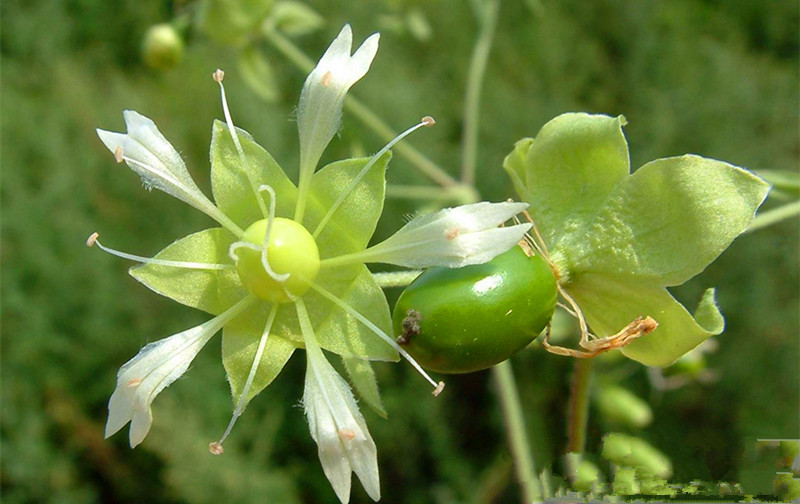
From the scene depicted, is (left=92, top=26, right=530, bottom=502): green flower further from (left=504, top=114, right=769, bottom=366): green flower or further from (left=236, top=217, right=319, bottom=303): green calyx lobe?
(left=504, top=114, right=769, bottom=366): green flower

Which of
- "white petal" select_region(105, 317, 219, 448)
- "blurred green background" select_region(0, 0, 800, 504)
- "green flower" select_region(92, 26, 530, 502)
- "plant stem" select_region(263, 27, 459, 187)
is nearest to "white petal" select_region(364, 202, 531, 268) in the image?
"green flower" select_region(92, 26, 530, 502)

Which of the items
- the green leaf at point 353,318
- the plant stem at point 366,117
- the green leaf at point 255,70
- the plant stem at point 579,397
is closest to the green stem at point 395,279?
the green leaf at point 353,318

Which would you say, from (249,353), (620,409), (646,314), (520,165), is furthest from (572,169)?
(620,409)

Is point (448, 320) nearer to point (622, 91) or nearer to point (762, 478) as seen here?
point (762, 478)

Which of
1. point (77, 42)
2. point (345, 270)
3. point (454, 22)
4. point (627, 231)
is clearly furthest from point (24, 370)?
point (627, 231)

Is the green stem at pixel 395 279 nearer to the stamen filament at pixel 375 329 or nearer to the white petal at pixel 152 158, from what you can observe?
the stamen filament at pixel 375 329
